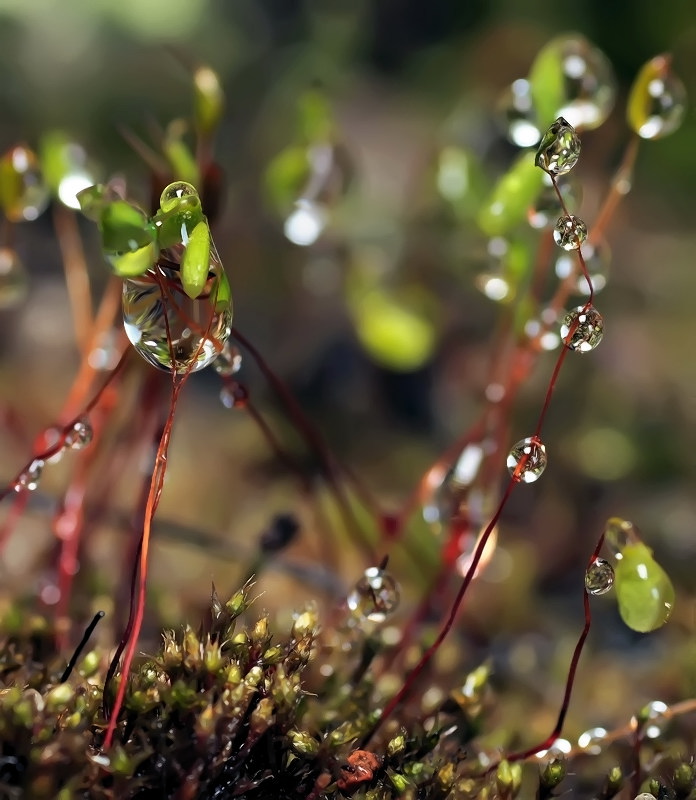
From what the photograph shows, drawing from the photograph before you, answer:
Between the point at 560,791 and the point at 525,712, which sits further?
the point at 525,712

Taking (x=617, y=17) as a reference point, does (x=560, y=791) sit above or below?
below

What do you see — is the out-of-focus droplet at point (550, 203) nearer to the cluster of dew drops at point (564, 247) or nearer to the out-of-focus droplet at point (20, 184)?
the cluster of dew drops at point (564, 247)

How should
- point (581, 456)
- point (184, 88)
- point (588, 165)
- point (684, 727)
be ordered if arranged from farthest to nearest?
point (184, 88) → point (588, 165) → point (581, 456) → point (684, 727)

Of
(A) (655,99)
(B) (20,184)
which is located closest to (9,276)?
(B) (20,184)

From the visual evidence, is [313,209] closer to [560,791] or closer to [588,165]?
[560,791]

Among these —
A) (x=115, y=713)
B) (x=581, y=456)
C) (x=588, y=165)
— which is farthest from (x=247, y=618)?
(x=588, y=165)

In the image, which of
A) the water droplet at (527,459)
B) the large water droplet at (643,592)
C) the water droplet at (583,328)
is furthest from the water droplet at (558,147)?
the large water droplet at (643,592)
